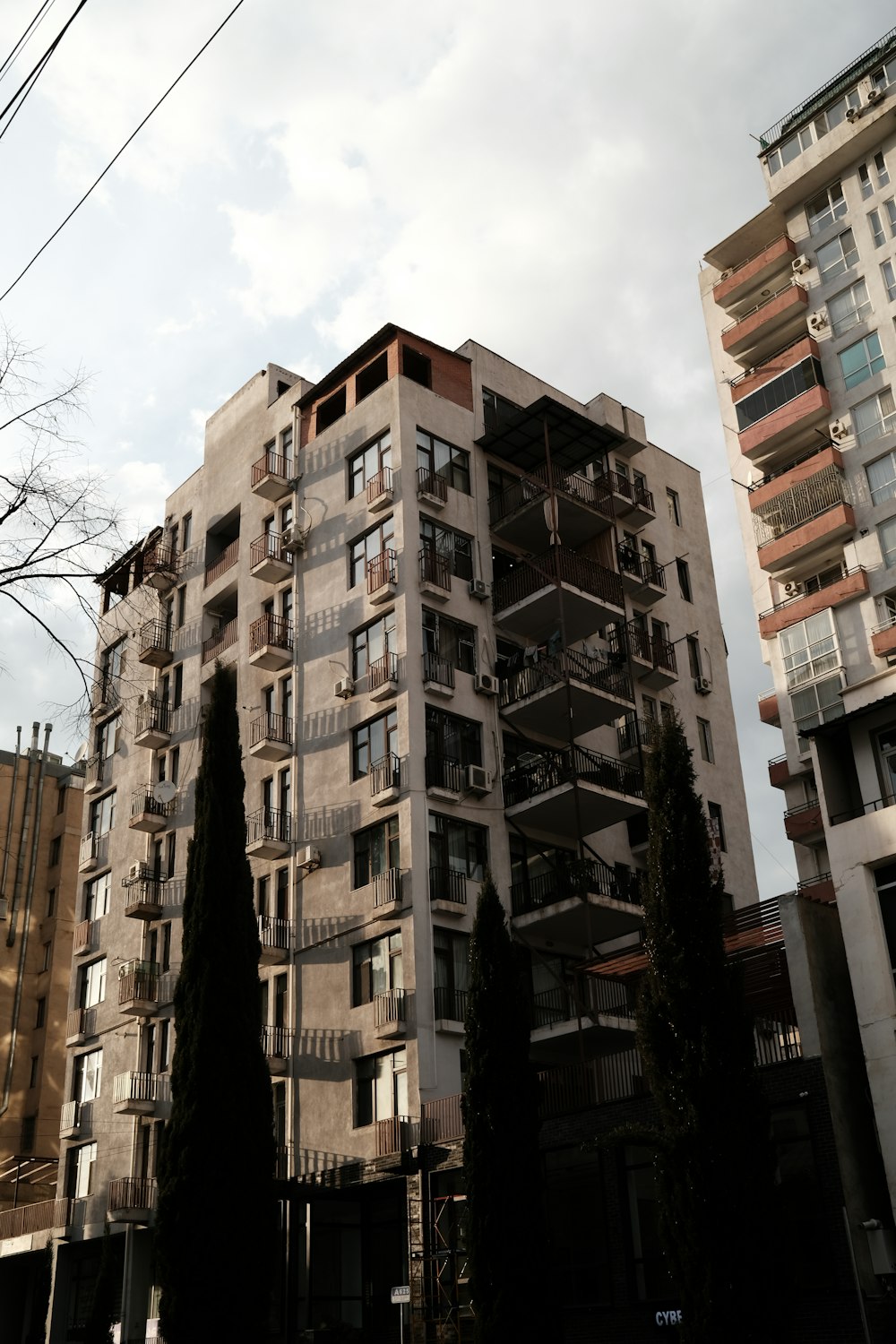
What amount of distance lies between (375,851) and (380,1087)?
A: 6.16 metres

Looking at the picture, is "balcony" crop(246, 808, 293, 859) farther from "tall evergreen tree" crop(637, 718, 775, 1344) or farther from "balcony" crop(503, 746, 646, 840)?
"tall evergreen tree" crop(637, 718, 775, 1344)

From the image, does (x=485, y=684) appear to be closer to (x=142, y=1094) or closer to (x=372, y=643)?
(x=372, y=643)

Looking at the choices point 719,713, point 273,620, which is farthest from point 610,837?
point 273,620

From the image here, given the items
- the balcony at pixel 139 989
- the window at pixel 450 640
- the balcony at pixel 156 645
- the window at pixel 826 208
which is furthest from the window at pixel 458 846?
the window at pixel 826 208

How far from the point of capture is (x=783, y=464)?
44.7 m

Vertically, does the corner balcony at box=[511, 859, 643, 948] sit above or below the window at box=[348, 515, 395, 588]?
below

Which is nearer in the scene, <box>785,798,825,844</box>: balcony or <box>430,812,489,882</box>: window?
<box>430,812,489,882</box>: window

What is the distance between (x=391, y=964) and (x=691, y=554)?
72.9 feet

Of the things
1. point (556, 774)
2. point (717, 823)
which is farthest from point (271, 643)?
point (717, 823)

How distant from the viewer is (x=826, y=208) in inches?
1800

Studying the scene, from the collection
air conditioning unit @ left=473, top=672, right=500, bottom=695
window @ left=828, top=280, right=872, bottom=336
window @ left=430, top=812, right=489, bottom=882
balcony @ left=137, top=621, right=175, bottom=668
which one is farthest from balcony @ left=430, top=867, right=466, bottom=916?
window @ left=828, top=280, right=872, bottom=336

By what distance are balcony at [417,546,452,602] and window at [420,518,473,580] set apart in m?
0.35

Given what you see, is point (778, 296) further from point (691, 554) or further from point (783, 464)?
point (691, 554)

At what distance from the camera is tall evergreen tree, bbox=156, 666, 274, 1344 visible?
24.4 m
